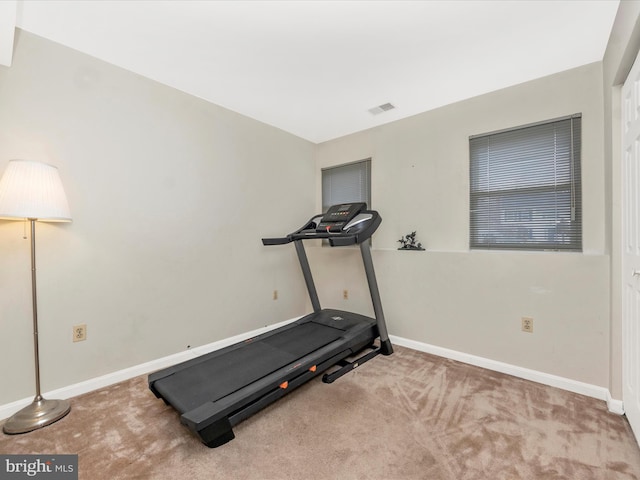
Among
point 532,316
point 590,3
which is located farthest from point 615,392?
point 590,3

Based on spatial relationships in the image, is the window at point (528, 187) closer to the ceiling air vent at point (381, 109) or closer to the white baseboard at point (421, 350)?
the ceiling air vent at point (381, 109)

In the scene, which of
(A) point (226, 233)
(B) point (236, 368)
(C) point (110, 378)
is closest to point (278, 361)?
(B) point (236, 368)

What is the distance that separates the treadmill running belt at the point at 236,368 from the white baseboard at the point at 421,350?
0.60 metres

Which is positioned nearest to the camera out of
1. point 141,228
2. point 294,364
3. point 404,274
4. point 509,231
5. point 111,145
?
point 294,364

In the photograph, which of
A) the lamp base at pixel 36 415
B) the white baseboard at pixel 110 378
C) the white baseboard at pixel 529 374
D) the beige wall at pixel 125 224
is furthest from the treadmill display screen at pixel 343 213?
the lamp base at pixel 36 415

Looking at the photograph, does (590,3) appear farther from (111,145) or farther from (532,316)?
(111,145)

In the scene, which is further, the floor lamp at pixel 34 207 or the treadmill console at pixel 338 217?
the treadmill console at pixel 338 217

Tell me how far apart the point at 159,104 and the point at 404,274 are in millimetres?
2787

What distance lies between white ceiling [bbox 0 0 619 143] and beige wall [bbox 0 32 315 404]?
24cm

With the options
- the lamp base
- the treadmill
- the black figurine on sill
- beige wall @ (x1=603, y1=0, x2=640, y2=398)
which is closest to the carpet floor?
the lamp base

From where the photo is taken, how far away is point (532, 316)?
2.28m

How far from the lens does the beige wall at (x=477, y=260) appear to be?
210cm

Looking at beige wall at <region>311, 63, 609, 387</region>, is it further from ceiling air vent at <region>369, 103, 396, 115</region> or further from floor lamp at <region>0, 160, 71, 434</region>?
floor lamp at <region>0, 160, 71, 434</region>

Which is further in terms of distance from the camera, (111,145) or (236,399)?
(111,145)
